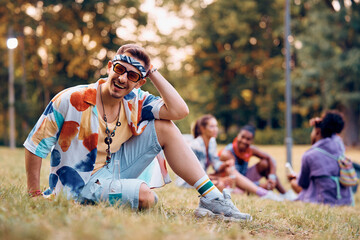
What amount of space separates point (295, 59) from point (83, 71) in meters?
19.4

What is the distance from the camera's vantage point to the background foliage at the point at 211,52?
21422mm

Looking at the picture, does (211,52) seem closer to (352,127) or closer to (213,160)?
(352,127)

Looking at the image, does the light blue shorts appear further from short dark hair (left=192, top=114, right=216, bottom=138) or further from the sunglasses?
short dark hair (left=192, top=114, right=216, bottom=138)

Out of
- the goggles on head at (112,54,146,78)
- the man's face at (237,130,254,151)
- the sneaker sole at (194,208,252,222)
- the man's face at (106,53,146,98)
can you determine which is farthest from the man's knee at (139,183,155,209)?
the man's face at (237,130,254,151)

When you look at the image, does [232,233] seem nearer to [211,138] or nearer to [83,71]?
[211,138]

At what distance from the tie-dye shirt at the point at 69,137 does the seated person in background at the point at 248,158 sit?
4242 millimetres

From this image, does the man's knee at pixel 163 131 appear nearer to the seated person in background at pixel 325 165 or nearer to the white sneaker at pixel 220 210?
the white sneaker at pixel 220 210

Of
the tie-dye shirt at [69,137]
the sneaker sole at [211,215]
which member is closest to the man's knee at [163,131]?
the tie-dye shirt at [69,137]

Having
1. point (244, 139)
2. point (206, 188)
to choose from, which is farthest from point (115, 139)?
point (244, 139)

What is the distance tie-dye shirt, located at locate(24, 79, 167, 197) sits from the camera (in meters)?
2.97

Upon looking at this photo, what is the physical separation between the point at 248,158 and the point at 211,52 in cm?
2757

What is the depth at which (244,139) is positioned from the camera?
7027mm

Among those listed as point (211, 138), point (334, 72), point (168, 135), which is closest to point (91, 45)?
point (334, 72)

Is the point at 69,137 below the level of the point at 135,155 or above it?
above
